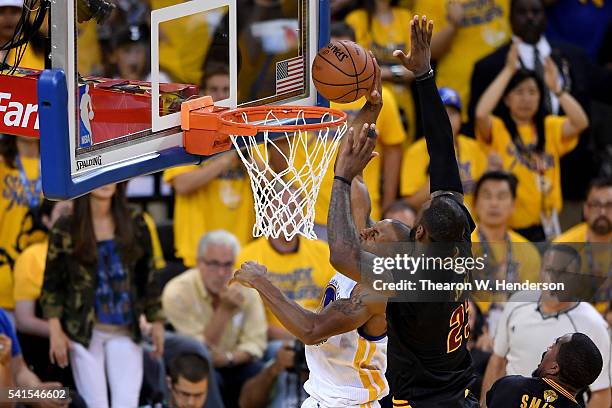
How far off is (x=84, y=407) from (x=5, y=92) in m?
2.45

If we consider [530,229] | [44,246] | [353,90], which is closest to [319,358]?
[353,90]

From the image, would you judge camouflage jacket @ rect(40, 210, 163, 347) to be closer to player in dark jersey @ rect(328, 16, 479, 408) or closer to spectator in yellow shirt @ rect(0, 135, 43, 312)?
spectator in yellow shirt @ rect(0, 135, 43, 312)

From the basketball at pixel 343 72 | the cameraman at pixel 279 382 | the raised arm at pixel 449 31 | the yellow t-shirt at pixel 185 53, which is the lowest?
the cameraman at pixel 279 382

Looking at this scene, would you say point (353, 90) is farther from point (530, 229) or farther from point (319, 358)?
point (530, 229)

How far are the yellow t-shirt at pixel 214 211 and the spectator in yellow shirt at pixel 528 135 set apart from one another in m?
1.75

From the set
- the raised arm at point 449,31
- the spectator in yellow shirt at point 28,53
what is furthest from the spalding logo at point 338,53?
the raised arm at point 449,31

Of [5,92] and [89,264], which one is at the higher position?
[5,92]

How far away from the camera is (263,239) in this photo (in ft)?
27.3

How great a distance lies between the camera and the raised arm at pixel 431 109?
574 centimetres

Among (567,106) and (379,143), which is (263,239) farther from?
(567,106)

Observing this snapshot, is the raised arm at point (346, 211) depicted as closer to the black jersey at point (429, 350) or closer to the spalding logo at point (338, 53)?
the black jersey at point (429, 350)

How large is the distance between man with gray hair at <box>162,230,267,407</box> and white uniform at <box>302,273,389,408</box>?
2.01 metres

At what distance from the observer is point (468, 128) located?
9195mm

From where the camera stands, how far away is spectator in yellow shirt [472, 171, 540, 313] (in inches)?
324
